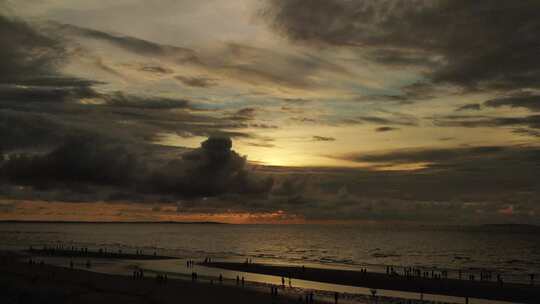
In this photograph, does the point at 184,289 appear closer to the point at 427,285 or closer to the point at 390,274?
the point at 427,285

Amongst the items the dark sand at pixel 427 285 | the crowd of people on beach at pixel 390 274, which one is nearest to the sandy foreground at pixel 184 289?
the dark sand at pixel 427 285

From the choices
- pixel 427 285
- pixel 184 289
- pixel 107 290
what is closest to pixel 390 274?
pixel 427 285

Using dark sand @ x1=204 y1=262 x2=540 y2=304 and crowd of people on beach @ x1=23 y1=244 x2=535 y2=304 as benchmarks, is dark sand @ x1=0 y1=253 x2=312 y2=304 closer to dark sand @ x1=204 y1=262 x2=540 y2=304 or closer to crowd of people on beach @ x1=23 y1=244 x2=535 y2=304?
crowd of people on beach @ x1=23 y1=244 x2=535 y2=304

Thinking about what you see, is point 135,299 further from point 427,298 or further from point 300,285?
point 427,298

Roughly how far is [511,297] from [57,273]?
59611 millimetres

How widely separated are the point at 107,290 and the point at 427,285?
4087cm

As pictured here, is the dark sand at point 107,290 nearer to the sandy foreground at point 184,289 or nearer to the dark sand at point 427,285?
the sandy foreground at point 184,289

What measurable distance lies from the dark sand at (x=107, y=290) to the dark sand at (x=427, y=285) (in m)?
18.9

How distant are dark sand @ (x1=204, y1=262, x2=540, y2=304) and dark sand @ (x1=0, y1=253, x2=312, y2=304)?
18.9 metres

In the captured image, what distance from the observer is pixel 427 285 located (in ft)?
218

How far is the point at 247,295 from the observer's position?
54531mm

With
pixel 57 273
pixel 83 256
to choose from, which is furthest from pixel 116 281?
pixel 83 256

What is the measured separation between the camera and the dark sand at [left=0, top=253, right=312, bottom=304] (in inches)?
1895

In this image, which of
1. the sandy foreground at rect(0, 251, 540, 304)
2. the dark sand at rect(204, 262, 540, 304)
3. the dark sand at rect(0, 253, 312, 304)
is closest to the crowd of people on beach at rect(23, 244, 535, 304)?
the sandy foreground at rect(0, 251, 540, 304)
